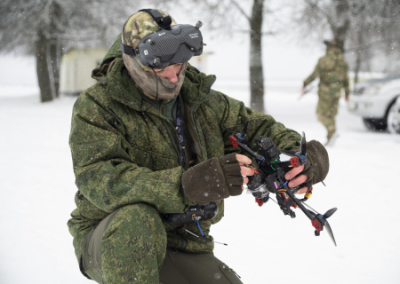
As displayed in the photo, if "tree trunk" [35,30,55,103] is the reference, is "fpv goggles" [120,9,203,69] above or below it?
above

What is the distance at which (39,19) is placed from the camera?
1853 centimetres

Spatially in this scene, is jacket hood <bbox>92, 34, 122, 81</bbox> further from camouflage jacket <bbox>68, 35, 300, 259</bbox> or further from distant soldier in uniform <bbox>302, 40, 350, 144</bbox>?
distant soldier in uniform <bbox>302, 40, 350, 144</bbox>

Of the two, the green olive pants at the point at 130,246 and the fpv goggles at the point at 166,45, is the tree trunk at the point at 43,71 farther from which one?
the green olive pants at the point at 130,246

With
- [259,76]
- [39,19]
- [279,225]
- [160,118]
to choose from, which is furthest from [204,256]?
[39,19]

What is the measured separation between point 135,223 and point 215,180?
0.39 m

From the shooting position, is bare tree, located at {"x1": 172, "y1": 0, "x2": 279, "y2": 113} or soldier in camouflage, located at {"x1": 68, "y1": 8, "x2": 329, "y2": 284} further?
bare tree, located at {"x1": 172, "y1": 0, "x2": 279, "y2": 113}

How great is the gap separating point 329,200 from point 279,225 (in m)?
1.04

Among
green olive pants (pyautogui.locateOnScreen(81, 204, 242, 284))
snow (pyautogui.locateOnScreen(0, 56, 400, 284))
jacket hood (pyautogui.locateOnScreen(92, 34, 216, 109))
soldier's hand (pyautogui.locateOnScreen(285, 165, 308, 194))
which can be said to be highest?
jacket hood (pyautogui.locateOnScreen(92, 34, 216, 109))

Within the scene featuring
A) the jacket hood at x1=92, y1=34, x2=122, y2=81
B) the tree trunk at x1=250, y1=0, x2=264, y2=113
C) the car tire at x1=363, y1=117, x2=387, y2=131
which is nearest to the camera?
the jacket hood at x1=92, y1=34, x2=122, y2=81

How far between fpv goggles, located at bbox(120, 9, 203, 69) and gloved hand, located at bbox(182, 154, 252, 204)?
639mm

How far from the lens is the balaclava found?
7.14 feet

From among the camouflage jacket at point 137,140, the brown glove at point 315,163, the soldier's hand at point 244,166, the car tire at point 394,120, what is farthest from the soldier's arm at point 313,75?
the soldier's hand at point 244,166

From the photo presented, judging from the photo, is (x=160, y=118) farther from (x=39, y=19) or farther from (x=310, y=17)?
(x=39, y=19)

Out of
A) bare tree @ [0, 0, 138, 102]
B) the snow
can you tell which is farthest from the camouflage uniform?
bare tree @ [0, 0, 138, 102]
